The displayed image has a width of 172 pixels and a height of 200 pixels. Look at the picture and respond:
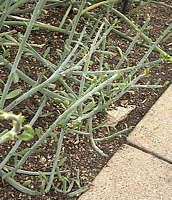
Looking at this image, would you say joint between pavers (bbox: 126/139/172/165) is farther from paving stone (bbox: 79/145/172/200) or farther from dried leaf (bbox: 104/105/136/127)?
dried leaf (bbox: 104/105/136/127)

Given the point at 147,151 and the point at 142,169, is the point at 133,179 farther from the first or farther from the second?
the point at 147,151

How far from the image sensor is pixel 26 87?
1936 millimetres

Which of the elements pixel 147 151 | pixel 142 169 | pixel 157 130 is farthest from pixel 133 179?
pixel 157 130

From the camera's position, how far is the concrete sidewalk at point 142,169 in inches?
64.1

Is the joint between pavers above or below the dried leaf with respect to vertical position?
below

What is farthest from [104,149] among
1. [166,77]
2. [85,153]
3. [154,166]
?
[166,77]

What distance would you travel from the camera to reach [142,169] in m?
Result: 1.73

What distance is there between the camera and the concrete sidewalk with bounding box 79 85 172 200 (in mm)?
1628

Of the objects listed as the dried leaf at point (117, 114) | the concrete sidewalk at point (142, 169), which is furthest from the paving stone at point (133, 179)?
the dried leaf at point (117, 114)

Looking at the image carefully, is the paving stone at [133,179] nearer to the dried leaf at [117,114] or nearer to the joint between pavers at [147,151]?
the joint between pavers at [147,151]

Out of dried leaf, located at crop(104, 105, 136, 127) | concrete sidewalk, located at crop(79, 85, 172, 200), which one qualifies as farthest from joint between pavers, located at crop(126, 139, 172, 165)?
dried leaf, located at crop(104, 105, 136, 127)

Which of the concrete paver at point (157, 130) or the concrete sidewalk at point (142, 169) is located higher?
the concrete paver at point (157, 130)

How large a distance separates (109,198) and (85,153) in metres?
0.23

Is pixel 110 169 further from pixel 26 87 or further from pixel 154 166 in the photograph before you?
pixel 26 87
